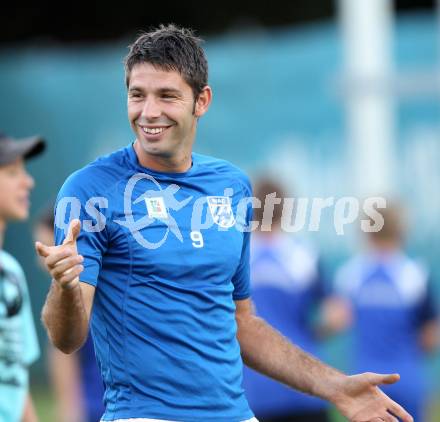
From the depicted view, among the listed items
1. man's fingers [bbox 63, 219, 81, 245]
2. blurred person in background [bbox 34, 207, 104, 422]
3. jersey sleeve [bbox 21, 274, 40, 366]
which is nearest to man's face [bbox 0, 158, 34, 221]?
jersey sleeve [bbox 21, 274, 40, 366]

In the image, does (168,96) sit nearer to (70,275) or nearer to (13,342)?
(70,275)

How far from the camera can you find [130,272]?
469 centimetres

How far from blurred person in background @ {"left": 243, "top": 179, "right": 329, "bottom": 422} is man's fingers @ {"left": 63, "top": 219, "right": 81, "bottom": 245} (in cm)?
474

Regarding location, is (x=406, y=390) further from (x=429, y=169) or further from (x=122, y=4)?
(x=122, y=4)

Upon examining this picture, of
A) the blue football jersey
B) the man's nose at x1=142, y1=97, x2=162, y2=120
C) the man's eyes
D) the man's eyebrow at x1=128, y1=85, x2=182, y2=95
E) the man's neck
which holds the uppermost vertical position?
the man's eyebrow at x1=128, y1=85, x2=182, y2=95

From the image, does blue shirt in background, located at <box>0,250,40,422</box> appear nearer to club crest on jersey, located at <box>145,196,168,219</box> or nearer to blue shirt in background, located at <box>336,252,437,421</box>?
club crest on jersey, located at <box>145,196,168,219</box>

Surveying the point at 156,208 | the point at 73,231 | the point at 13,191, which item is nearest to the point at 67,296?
the point at 73,231

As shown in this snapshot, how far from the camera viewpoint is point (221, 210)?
5008 mm

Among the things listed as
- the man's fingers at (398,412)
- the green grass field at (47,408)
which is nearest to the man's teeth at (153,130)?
the man's fingers at (398,412)

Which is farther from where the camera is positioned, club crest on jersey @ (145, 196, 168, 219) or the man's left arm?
the man's left arm

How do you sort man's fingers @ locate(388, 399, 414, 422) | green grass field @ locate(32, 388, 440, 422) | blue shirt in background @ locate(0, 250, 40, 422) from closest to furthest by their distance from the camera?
man's fingers @ locate(388, 399, 414, 422)
blue shirt in background @ locate(0, 250, 40, 422)
green grass field @ locate(32, 388, 440, 422)

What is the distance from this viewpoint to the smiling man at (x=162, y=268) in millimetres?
4648

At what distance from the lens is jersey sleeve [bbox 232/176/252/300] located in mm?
5141

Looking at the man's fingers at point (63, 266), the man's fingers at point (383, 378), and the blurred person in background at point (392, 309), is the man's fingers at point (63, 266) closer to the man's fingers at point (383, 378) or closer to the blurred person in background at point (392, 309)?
the man's fingers at point (383, 378)
